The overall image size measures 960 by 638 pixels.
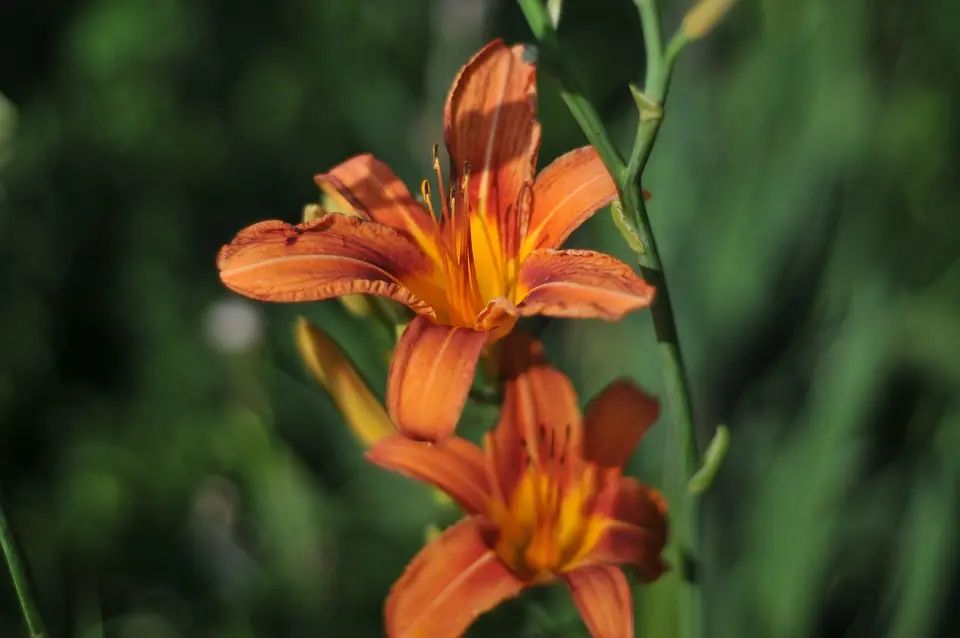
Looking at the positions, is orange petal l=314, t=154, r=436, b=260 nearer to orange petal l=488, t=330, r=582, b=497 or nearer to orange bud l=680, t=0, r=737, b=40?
orange petal l=488, t=330, r=582, b=497

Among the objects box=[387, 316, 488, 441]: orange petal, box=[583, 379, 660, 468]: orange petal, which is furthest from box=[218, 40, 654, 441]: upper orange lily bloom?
box=[583, 379, 660, 468]: orange petal

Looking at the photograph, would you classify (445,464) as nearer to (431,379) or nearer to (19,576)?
(431,379)

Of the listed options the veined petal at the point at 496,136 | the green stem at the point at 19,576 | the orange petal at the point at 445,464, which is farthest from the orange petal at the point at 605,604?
the green stem at the point at 19,576

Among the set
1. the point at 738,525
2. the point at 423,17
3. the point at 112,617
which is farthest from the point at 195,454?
the point at 423,17

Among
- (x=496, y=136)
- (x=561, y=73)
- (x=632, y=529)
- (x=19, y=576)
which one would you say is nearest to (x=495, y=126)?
(x=496, y=136)

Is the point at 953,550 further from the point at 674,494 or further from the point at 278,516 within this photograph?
the point at 278,516
